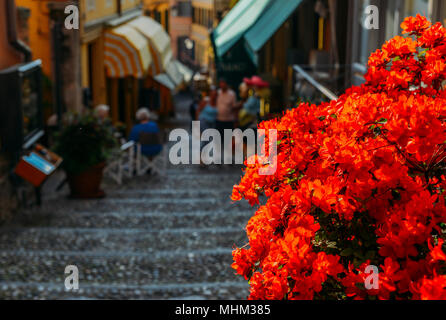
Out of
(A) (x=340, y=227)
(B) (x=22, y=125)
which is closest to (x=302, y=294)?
(A) (x=340, y=227)

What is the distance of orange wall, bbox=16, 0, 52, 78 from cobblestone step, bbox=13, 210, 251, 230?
5702 mm

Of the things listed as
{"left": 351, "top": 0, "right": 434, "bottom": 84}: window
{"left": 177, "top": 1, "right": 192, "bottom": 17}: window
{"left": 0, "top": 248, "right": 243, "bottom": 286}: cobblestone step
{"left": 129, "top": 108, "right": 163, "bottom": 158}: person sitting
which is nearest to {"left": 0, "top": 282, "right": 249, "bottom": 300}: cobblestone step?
{"left": 0, "top": 248, "right": 243, "bottom": 286}: cobblestone step

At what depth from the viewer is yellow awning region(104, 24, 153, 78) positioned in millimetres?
18906

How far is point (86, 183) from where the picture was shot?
10969 millimetres

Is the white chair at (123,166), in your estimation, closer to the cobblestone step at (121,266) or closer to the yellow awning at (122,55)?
the cobblestone step at (121,266)

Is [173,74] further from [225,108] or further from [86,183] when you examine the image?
[86,183]

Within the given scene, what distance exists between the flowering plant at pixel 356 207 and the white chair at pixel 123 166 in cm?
956

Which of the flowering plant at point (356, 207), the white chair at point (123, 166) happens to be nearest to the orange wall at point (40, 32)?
the white chair at point (123, 166)

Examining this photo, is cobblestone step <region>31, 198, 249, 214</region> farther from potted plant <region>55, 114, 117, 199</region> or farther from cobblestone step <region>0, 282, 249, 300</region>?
cobblestone step <region>0, 282, 249, 300</region>

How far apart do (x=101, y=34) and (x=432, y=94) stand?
1644 cm

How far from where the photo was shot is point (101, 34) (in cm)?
1884

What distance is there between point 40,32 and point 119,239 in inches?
294

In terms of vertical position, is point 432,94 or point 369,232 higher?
point 432,94

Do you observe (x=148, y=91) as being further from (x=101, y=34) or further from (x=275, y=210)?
(x=275, y=210)
